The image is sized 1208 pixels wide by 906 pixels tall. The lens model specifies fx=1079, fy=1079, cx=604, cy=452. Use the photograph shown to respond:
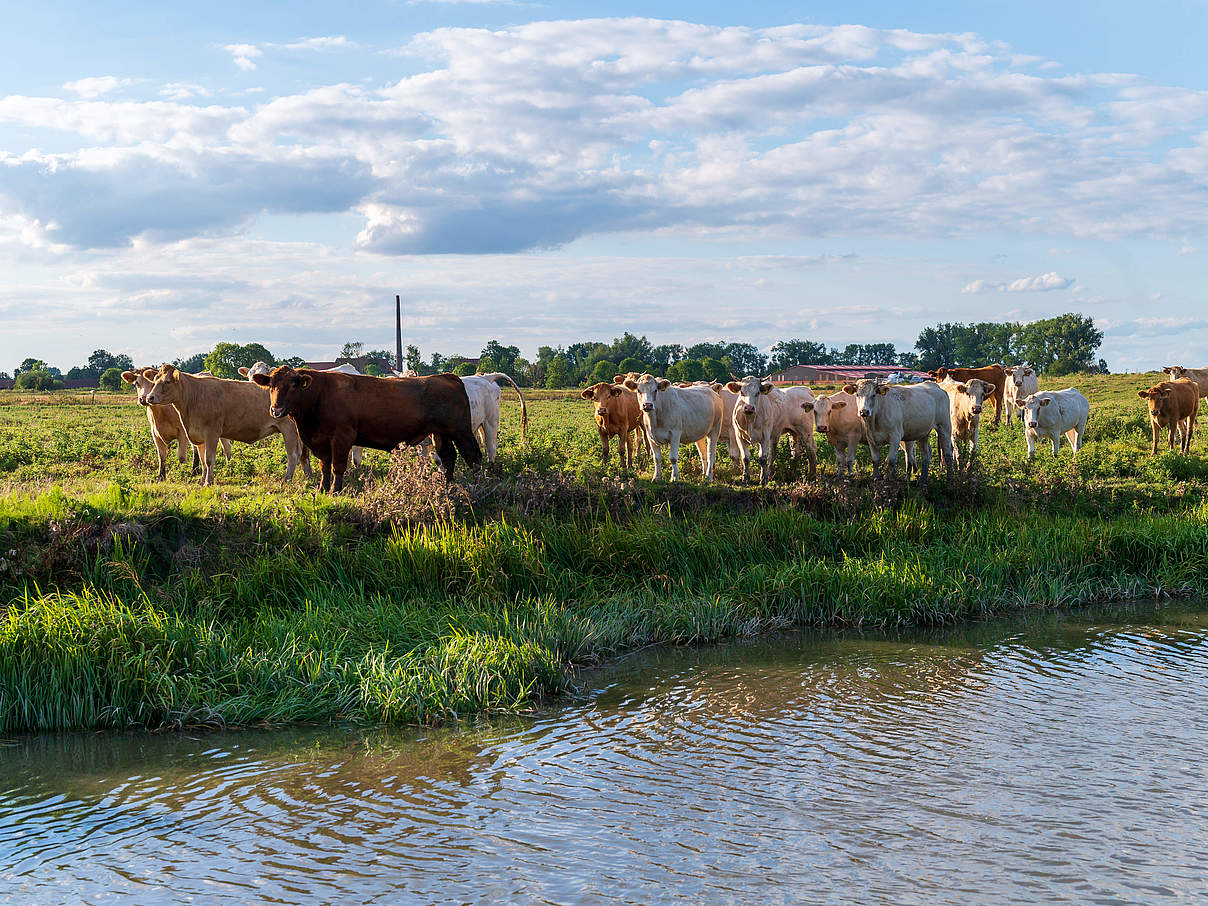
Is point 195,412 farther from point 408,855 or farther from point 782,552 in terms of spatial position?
point 408,855

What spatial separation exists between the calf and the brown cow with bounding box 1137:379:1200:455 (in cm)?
425

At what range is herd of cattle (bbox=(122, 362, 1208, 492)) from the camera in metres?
15.0

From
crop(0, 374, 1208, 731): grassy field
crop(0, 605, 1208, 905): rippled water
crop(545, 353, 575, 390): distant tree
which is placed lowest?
crop(0, 605, 1208, 905): rippled water

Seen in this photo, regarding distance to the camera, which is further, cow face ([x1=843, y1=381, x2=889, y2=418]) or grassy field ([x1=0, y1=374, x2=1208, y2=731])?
cow face ([x1=843, y1=381, x2=889, y2=418])

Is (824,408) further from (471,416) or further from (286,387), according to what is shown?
(286,387)

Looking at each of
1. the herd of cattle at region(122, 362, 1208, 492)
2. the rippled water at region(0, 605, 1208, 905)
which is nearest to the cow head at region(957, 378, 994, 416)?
the herd of cattle at region(122, 362, 1208, 492)

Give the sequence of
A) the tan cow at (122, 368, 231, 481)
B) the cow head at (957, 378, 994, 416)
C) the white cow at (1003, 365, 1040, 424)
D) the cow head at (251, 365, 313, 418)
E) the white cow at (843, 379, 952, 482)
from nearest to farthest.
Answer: the cow head at (251, 365, 313, 418), the white cow at (843, 379, 952, 482), the tan cow at (122, 368, 231, 481), the cow head at (957, 378, 994, 416), the white cow at (1003, 365, 1040, 424)

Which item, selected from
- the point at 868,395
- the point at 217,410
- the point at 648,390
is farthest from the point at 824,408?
the point at 217,410

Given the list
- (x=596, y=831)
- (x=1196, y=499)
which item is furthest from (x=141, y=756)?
(x=1196, y=499)

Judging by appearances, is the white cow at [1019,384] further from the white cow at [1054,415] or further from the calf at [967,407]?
the calf at [967,407]

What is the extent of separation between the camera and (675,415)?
1719 cm

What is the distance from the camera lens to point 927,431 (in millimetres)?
18156

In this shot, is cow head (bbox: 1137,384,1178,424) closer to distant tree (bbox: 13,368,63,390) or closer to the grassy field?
the grassy field

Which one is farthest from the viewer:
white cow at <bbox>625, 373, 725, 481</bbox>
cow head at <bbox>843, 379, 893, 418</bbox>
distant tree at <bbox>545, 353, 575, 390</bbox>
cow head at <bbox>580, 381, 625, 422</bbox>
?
distant tree at <bbox>545, 353, 575, 390</bbox>
